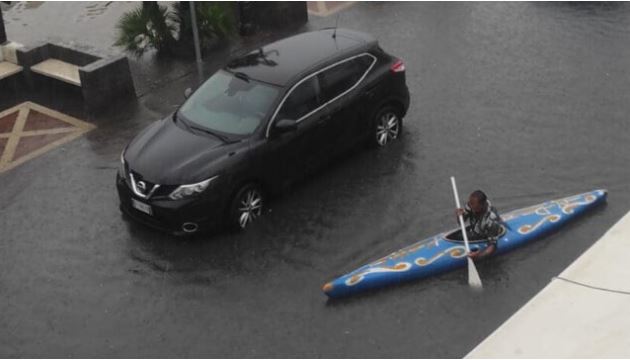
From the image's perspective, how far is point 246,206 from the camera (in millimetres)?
10797

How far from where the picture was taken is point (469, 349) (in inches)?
343

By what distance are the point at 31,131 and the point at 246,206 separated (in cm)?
507

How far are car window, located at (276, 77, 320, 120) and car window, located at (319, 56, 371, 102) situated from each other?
165mm

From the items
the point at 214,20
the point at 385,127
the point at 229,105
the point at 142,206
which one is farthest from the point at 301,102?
the point at 214,20

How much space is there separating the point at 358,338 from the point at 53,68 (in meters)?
8.96

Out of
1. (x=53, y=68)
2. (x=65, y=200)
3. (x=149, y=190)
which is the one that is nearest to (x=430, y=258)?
(x=149, y=190)

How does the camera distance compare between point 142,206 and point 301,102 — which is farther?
point 301,102

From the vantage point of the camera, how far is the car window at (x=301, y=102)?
1110 centimetres

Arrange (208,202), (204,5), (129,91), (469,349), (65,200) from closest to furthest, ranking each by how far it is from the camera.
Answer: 1. (469,349)
2. (208,202)
3. (65,200)
4. (129,91)
5. (204,5)

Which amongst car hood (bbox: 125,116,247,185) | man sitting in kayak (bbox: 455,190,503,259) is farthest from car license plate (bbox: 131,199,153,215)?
man sitting in kayak (bbox: 455,190,503,259)

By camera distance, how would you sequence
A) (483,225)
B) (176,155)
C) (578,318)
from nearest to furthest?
(578,318), (483,225), (176,155)

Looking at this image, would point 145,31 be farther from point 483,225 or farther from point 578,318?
point 578,318

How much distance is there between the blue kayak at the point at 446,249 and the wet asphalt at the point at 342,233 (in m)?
0.14

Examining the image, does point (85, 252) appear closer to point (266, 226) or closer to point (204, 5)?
point (266, 226)
